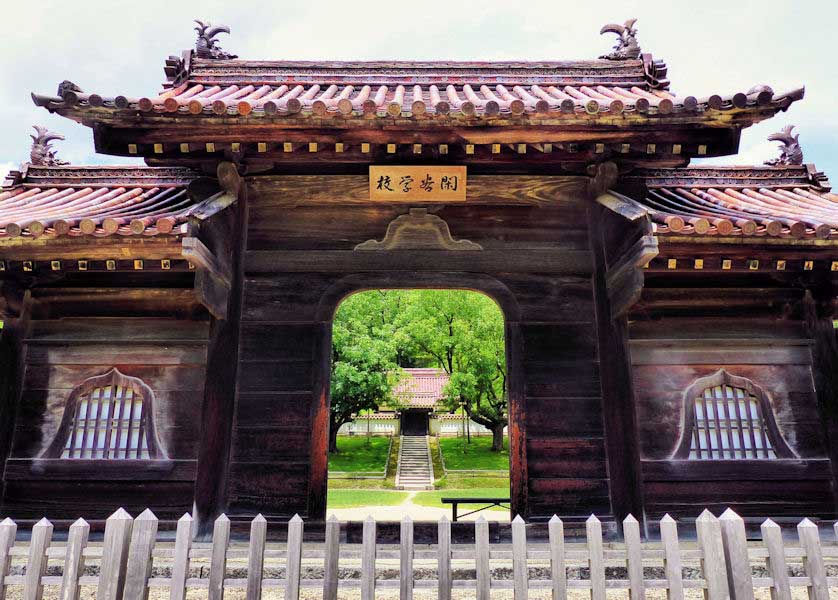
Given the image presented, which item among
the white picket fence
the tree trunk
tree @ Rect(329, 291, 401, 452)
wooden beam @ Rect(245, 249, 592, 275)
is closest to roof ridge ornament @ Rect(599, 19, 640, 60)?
wooden beam @ Rect(245, 249, 592, 275)

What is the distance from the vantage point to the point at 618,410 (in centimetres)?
543

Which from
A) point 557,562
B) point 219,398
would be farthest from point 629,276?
point 219,398

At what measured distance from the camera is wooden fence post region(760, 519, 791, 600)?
11.9ft

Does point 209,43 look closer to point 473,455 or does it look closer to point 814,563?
point 814,563

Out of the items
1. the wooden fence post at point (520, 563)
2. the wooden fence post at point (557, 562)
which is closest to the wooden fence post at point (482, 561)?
the wooden fence post at point (520, 563)

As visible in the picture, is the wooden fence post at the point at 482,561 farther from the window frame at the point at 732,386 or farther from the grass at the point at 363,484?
the grass at the point at 363,484

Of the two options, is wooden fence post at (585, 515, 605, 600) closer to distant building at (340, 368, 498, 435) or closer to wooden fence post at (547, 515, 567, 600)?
wooden fence post at (547, 515, 567, 600)

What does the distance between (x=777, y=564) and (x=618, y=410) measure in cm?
196

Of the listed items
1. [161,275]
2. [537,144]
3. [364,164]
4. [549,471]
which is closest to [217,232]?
[161,275]

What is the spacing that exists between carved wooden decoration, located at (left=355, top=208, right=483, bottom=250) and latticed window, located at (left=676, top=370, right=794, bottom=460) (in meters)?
2.74

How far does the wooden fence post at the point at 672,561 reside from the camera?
3588mm

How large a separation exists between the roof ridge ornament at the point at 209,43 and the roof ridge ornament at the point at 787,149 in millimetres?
7968

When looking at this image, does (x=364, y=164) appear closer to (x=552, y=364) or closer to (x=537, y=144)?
(x=537, y=144)

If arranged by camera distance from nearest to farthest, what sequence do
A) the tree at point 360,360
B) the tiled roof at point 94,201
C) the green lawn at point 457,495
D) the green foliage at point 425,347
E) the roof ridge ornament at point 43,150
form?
the tiled roof at point 94,201 → the roof ridge ornament at point 43,150 → the green lawn at point 457,495 → the tree at point 360,360 → the green foliage at point 425,347
